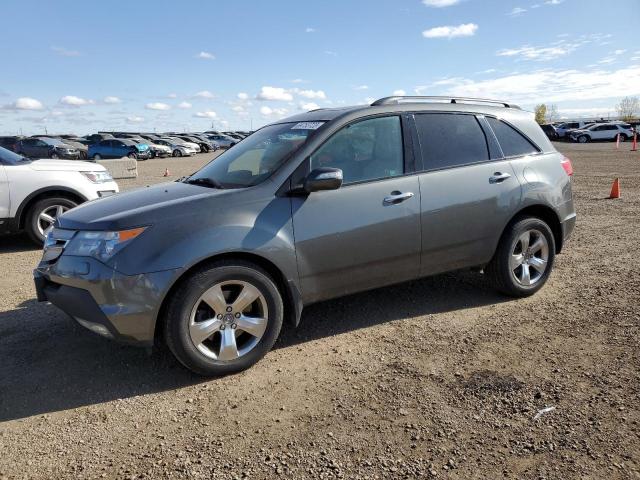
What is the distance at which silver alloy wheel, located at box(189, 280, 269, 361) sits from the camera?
3.46 m

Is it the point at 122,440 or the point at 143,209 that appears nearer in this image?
the point at 122,440

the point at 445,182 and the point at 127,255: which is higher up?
the point at 445,182

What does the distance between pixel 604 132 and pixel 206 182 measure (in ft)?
152

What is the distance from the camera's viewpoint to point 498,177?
4621 mm

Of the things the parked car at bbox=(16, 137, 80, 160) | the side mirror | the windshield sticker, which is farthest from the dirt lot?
the parked car at bbox=(16, 137, 80, 160)

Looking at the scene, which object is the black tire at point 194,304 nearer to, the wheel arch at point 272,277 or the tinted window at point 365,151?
the wheel arch at point 272,277

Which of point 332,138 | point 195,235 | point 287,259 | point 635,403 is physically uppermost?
point 332,138

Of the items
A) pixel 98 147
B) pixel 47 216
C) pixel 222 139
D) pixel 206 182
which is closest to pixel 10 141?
pixel 98 147

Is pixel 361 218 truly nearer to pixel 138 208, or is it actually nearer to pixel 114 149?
pixel 138 208

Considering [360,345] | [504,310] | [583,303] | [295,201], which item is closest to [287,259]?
[295,201]

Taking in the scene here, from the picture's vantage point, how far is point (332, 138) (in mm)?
3986

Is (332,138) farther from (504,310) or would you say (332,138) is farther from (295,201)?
(504,310)

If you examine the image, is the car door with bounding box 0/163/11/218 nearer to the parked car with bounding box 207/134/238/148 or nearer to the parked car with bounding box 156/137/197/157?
the parked car with bounding box 156/137/197/157

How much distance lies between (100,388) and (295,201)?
1825 millimetres
